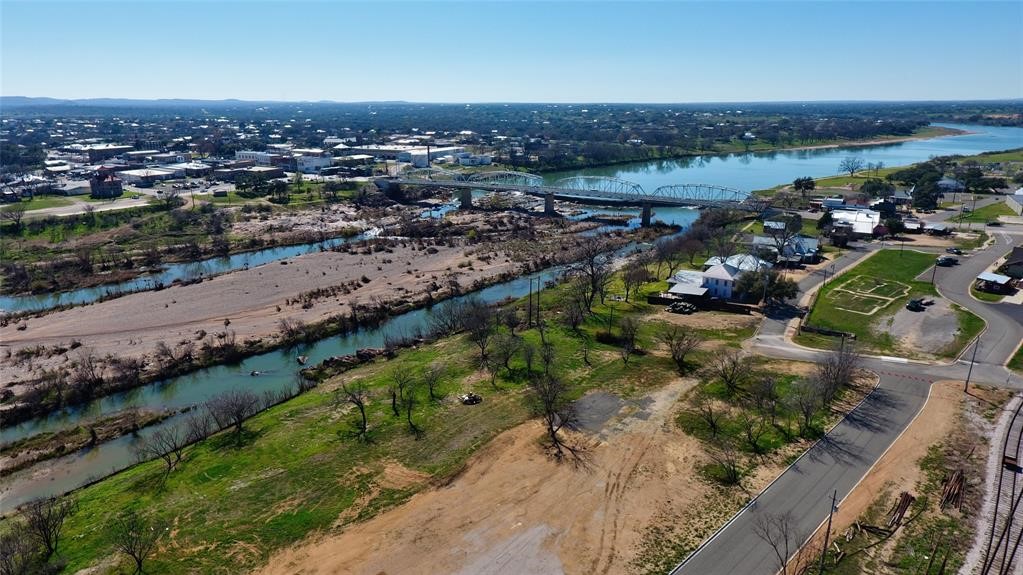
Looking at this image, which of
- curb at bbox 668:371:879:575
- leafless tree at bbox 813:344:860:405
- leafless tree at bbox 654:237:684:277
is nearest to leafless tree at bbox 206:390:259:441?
curb at bbox 668:371:879:575

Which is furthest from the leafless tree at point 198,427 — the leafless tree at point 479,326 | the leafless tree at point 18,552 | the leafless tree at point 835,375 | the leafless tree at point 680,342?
the leafless tree at point 835,375

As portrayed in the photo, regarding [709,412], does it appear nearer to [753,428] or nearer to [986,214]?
[753,428]

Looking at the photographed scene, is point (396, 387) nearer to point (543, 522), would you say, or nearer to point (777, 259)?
point (543, 522)

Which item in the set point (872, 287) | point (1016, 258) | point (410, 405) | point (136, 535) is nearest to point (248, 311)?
point (410, 405)

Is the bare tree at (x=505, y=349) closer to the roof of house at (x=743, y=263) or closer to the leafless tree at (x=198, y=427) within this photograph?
the leafless tree at (x=198, y=427)

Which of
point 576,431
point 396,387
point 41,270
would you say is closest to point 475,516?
point 576,431

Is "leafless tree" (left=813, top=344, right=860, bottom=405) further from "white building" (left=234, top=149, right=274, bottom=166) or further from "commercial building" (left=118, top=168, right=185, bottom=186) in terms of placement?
"white building" (left=234, top=149, right=274, bottom=166)
